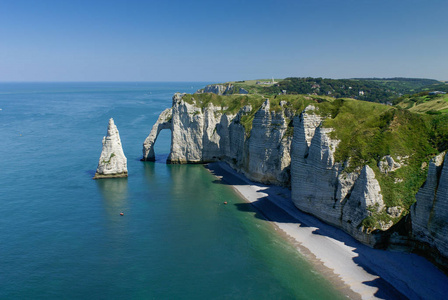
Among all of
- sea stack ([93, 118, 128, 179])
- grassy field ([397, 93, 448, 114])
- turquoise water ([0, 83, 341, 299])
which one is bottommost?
turquoise water ([0, 83, 341, 299])

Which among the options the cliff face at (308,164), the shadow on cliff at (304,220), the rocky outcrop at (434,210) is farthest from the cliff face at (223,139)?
the rocky outcrop at (434,210)

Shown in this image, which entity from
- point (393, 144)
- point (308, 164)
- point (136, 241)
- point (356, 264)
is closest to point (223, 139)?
point (308, 164)

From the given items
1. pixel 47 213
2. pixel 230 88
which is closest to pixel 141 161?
pixel 47 213

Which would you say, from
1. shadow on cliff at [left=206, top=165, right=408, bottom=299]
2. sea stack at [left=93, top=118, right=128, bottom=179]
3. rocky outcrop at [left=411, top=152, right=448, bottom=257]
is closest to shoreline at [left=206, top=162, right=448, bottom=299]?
shadow on cliff at [left=206, top=165, right=408, bottom=299]

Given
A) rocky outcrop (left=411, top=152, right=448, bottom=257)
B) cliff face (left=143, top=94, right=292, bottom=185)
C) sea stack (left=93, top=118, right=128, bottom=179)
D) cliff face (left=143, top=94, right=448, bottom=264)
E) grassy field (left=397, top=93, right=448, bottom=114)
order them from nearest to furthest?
rocky outcrop (left=411, top=152, right=448, bottom=257)
cliff face (left=143, top=94, right=448, bottom=264)
grassy field (left=397, top=93, right=448, bottom=114)
cliff face (left=143, top=94, right=292, bottom=185)
sea stack (left=93, top=118, right=128, bottom=179)

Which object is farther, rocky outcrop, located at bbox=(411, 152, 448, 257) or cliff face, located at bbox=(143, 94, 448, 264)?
cliff face, located at bbox=(143, 94, 448, 264)

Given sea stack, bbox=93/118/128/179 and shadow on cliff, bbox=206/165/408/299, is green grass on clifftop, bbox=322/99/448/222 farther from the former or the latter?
sea stack, bbox=93/118/128/179

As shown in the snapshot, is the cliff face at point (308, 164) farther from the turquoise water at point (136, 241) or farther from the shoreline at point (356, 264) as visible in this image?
the turquoise water at point (136, 241)

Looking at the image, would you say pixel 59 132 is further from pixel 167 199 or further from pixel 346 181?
pixel 346 181
